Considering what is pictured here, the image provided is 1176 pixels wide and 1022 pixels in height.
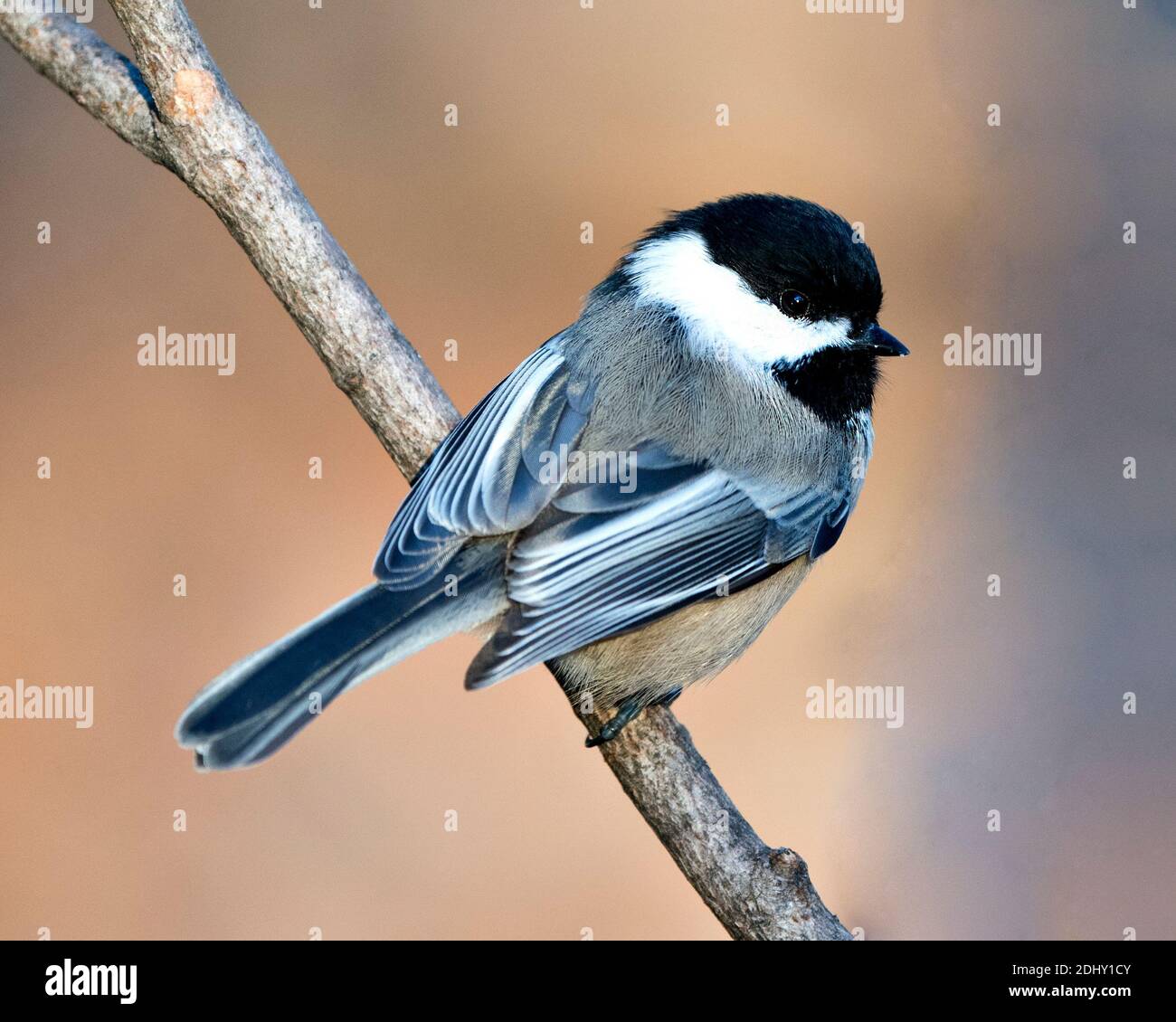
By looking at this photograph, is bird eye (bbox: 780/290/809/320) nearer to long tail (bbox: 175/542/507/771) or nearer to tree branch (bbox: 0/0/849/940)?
tree branch (bbox: 0/0/849/940)

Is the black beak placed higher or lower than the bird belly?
higher

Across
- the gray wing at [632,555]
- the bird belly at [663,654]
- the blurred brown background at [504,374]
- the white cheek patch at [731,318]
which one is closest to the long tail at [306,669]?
the gray wing at [632,555]

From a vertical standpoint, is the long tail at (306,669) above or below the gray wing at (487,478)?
below

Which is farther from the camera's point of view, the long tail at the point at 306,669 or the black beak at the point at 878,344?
the black beak at the point at 878,344

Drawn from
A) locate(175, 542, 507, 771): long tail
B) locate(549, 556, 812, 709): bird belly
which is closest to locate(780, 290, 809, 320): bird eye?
locate(549, 556, 812, 709): bird belly

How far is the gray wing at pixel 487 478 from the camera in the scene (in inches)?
77.7

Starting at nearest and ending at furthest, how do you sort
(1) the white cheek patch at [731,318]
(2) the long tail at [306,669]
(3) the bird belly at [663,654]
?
(2) the long tail at [306,669] → (3) the bird belly at [663,654] → (1) the white cheek patch at [731,318]

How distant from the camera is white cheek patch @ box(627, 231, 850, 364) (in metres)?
2.27

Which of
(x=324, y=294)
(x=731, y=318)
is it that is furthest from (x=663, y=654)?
(x=324, y=294)

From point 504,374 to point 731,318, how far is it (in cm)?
199

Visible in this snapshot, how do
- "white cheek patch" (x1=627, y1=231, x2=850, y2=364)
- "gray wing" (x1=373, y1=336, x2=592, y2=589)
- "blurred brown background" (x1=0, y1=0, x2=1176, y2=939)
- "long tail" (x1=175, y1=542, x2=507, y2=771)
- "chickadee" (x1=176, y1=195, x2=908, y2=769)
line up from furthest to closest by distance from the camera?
"blurred brown background" (x1=0, y1=0, x2=1176, y2=939) < "white cheek patch" (x1=627, y1=231, x2=850, y2=364) < "gray wing" (x1=373, y1=336, x2=592, y2=589) < "chickadee" (x1=176, y1=195, x2=908, y2=769) < "long tail" (x1=175, y1=542, x2=507, y2=771)

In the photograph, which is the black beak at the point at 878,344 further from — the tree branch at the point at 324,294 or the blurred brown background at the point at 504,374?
the blurred brown background at the point at 504,374

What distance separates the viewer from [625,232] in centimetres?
429

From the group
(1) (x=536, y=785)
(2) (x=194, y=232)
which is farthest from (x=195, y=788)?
(2) (x=194, y=232)
